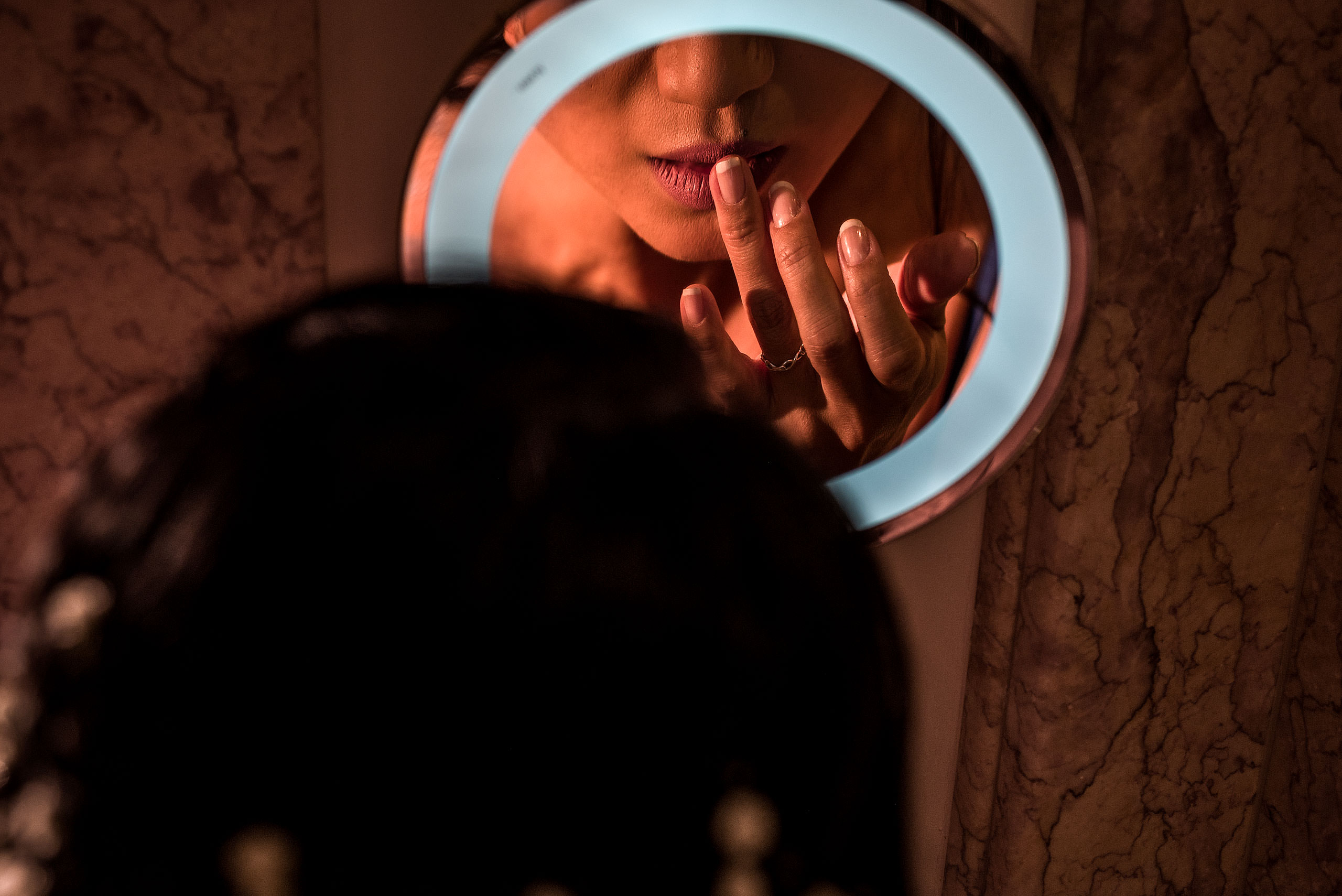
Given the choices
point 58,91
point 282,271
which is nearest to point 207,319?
point 282,271

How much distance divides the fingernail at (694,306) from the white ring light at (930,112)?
152 millimetres

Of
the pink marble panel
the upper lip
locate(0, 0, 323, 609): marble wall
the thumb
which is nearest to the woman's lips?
the upper lip

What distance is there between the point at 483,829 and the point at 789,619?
0.11 meters

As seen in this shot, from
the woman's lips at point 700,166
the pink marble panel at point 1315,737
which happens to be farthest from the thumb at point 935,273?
the pink marble panel at point 1315,737

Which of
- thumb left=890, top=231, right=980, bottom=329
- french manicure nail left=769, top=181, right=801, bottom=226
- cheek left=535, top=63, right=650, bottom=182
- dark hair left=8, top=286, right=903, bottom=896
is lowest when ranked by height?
dark hair left=8, top=286, right=903, bottom=896

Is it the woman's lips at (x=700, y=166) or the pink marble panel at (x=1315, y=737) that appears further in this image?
the pink marble panel at (x=1315, y=737)

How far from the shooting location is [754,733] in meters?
0.24

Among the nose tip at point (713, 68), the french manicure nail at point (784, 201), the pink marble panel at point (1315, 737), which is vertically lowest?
the pink marble panel at point (1315, 737)

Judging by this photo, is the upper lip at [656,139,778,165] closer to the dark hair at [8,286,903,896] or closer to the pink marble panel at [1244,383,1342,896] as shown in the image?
the dark hair at [8,286,903,896]

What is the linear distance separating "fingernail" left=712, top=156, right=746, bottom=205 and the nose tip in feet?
0.12

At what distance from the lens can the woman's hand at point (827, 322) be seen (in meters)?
0.58

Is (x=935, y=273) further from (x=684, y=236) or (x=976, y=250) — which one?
(x=684, y=236)

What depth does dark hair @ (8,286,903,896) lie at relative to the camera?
0.73 feet

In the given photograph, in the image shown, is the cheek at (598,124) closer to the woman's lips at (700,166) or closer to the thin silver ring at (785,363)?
the woman's lips at (700,166)
